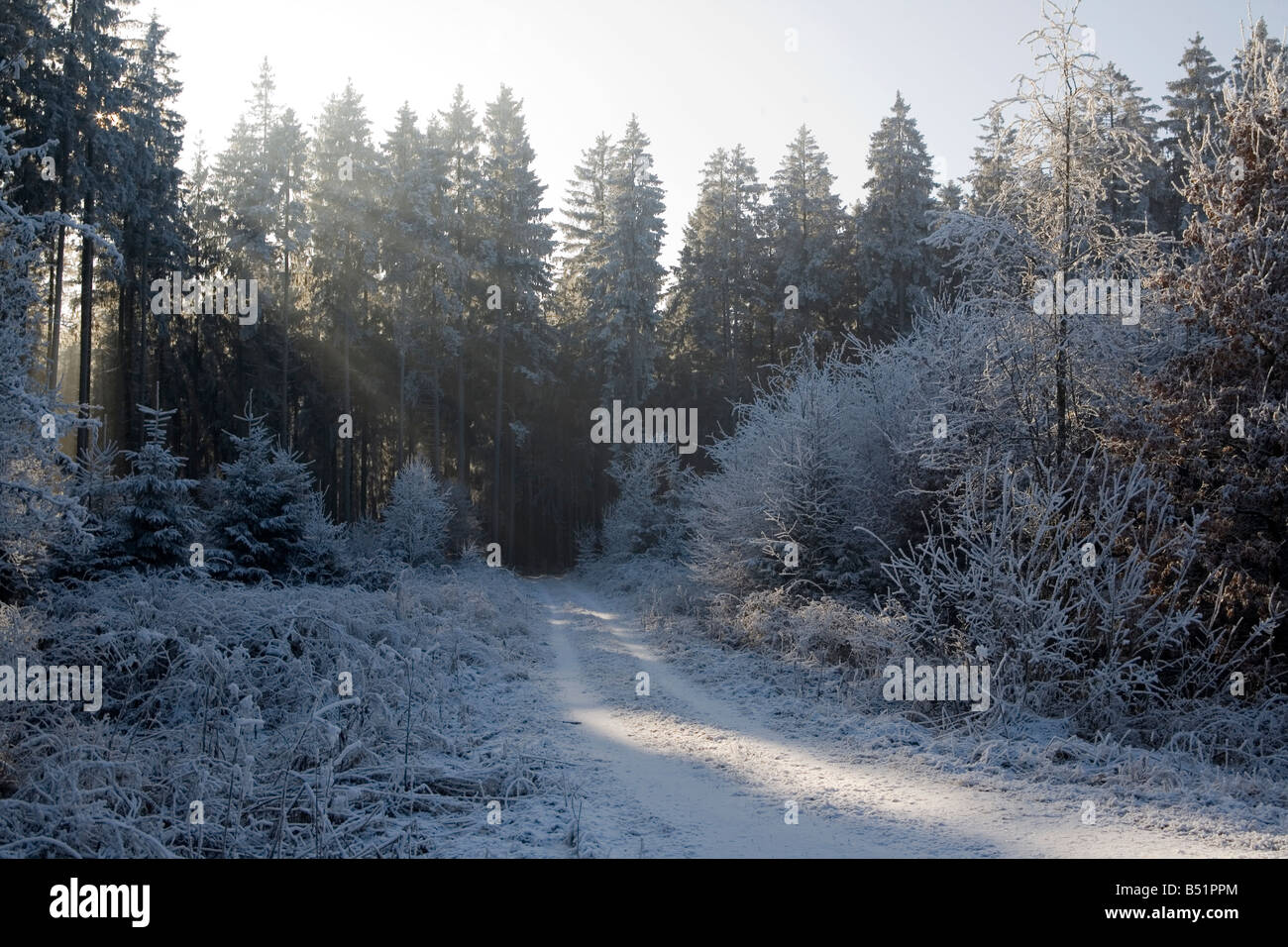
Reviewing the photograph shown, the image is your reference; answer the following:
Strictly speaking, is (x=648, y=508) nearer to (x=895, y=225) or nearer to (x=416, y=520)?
(x=416, y=520)

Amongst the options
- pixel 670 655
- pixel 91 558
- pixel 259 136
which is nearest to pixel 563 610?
pixel 670 655

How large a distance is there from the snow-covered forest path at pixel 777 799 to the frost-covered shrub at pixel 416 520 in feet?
58.6

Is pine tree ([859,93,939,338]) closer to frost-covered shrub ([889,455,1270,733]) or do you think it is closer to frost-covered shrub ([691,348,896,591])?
frost-covered shrub ([691,348,896,591])

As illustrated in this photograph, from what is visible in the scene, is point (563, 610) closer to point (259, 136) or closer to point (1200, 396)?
point (1200, 396)

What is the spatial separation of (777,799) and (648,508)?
26043 millimetres

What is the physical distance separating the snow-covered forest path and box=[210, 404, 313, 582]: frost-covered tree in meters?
11.3

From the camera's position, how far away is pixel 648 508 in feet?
106

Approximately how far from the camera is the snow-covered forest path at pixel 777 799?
530 cm

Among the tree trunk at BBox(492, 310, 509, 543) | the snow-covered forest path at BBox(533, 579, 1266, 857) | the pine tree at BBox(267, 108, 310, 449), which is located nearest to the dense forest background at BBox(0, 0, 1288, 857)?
the snow-covered forest path at BBox(533, 579, 1266, 857)

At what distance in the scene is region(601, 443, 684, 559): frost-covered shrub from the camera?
102 ft

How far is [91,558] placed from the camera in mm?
14758

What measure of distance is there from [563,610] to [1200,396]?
16832 mm

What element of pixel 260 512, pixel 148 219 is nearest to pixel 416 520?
pixel 260 512

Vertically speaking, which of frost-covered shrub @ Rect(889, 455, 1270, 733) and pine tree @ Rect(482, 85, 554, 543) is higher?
pine tree @ Rect(482, 85, 554, 543)
